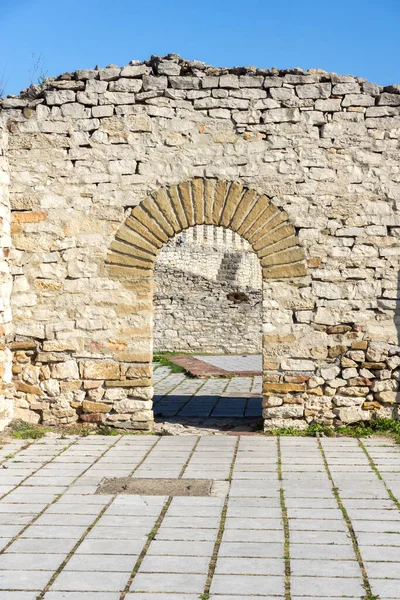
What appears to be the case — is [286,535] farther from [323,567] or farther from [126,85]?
[126,85]

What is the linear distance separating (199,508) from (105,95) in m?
4.59

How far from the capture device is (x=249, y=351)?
63.8ft

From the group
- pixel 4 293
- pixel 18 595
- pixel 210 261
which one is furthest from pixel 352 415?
pixel 210 261

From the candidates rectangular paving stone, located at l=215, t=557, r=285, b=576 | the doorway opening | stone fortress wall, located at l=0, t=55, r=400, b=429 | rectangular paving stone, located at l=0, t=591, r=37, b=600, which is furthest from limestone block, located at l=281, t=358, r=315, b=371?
rectangular paving stone, located at l=0, t=591, r=37, b=600

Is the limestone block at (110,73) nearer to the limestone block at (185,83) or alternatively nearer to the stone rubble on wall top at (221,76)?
the stone rubble on wall top at (221,76)

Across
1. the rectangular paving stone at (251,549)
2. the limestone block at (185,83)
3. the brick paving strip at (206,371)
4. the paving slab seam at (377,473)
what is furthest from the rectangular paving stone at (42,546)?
the brick paving strip at (206,371)

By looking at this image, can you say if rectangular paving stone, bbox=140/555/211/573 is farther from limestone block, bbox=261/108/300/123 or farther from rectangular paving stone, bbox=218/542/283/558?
A: limestone block, bbox=261/108/300/123

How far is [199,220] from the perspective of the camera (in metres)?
7.54

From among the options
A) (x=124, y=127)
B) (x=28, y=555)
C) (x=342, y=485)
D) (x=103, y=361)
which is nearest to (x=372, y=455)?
(x=342, y=485)

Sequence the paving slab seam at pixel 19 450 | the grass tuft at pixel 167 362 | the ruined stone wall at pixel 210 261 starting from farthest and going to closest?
the ruined stone wall at pixel 210 261 → the grass tuft at pixel 167 362 → the paving slab seam at pixel 19 450

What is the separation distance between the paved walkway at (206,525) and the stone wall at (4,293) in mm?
826

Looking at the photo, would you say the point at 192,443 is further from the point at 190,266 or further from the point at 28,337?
the point at 190,266

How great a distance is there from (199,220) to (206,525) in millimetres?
3749

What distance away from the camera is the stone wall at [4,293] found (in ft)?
24.5
